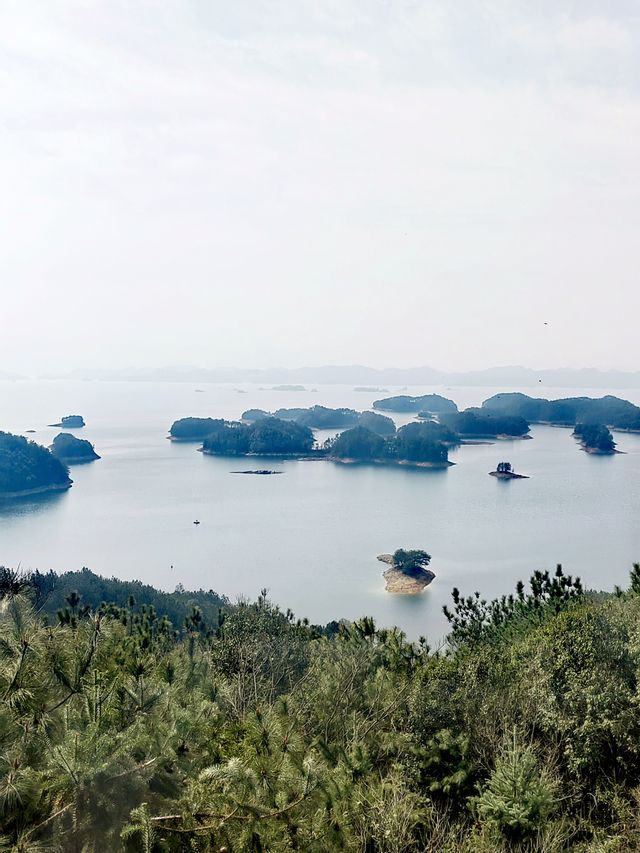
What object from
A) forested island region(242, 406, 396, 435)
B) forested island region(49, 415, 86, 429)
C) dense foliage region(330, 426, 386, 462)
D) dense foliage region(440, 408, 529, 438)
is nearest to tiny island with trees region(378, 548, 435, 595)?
dense foliage region(330, 426, 386, 462)

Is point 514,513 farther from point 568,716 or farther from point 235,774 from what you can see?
point 235,774

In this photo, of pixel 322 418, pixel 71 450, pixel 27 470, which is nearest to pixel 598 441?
pixel 322 418

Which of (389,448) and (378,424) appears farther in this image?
(378,424)

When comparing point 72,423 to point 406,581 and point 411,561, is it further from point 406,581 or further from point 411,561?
point 406,581

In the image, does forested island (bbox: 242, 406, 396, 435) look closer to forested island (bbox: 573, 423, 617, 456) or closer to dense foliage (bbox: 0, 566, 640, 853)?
forested island (bbox: 573, 423, 617, 456)

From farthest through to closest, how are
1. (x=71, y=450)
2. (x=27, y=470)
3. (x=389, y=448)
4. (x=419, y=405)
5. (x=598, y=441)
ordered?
(x=419, y=405), (x=389, y=448), (x=598, y=441), (x=71, y=450), (x=27, y=470)
